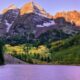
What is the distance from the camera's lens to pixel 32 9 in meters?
173

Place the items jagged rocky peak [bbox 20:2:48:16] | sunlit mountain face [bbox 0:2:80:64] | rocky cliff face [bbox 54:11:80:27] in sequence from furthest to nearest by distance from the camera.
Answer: jagged rocky peak [bbox 20:2:48:16], rocky cliff face [bbox 54:11:80:27], sunlit mountain face [bbox 0:2:80:64]

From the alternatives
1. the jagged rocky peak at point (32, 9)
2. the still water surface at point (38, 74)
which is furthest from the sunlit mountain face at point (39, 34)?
the still water surface at point (38, 74)

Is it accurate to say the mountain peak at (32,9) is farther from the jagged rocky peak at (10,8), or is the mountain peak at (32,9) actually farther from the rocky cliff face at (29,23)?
the jagged rocky peak at (10,8)

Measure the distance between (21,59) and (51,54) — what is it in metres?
12.4

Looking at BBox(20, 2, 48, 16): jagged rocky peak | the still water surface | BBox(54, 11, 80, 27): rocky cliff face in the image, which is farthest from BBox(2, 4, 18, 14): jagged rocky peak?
the still water surface

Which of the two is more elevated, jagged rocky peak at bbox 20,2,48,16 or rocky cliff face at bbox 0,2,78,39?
jagged rocky peak at bbox 20,2,48,16

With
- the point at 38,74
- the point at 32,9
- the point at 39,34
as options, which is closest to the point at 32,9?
the point at 32,9

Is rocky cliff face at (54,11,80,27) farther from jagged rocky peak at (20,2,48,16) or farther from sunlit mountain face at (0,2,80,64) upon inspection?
jagged rocky peak at (20,2,48,16)

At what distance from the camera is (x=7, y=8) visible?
16400 cm

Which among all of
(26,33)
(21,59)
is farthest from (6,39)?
(21,59)

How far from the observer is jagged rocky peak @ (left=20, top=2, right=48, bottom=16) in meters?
163

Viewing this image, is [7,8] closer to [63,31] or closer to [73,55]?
[63,31]

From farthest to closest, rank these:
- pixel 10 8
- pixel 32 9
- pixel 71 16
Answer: pixel 32 9 < pixel 10 8 < pixel 71 16

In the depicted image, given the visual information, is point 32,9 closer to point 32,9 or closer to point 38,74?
point 32,9
